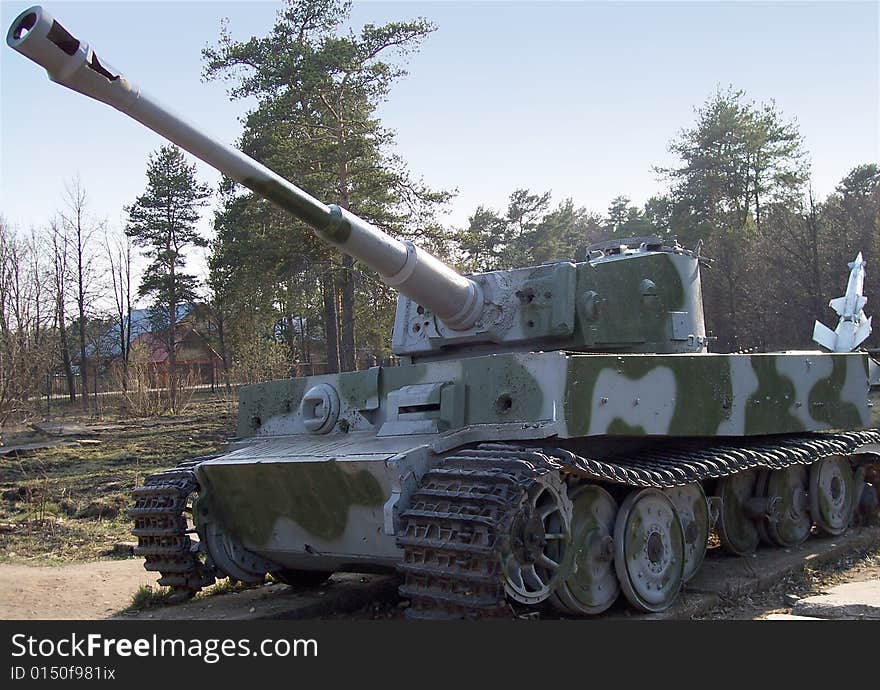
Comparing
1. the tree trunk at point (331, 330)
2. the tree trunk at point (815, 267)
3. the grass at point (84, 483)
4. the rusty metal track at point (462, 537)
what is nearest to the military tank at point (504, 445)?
the rusty metal track at point (462, 537)

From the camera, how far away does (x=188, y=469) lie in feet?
24.7

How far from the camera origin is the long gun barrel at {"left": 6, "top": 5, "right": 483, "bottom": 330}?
5.02m

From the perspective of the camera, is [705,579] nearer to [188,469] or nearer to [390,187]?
[188,469]

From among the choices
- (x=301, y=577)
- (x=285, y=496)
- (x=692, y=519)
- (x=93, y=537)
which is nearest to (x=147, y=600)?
(x=301, y=577)

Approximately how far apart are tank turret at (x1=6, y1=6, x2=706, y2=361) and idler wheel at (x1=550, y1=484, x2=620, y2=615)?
165 cm

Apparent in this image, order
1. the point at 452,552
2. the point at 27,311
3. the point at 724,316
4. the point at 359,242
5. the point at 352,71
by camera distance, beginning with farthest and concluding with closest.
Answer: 1. the point at 724,316
2. the point at 27,311
3. the point at 352,71
4. the point at 359,242
5. the point at 452,552

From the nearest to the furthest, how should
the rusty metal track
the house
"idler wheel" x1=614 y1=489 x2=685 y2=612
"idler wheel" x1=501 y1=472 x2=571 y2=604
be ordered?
the rusty metal track → "idler wheel" x1=501 y1=472 x2=571 y2=604 → "idler wheel" x1=614 y1=489 x2=685 y2=612 → the house

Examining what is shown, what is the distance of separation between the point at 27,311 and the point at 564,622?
76.6 feet

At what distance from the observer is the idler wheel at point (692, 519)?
7383 mm

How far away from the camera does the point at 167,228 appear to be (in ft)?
121

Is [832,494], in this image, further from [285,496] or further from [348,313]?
[348,313]

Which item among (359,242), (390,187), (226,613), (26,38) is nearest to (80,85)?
→ (26,38)

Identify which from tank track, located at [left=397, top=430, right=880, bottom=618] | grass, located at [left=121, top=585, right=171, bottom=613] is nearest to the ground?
grass, located at [left=121, top=585, right=171, bottom=613]

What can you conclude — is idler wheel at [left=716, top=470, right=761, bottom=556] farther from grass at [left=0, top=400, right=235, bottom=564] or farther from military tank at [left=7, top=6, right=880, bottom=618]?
grass at [left=0, top=400, right=235, bottom=564]
